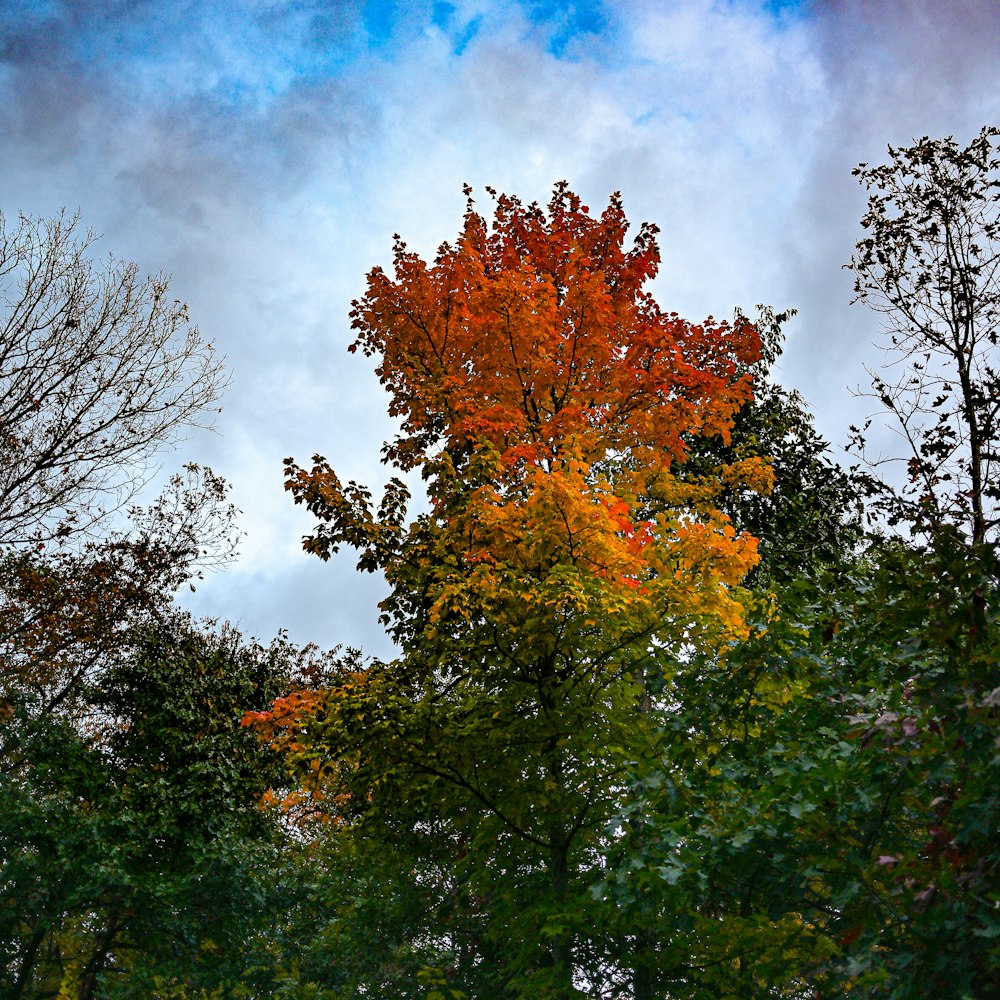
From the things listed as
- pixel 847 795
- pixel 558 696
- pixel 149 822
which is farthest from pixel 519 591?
pixel 149 822

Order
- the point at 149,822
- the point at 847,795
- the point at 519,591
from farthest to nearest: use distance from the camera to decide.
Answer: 1. the point at 149,822
2. the point at 519,591
3. the point at 847,795

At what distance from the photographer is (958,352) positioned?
40.7 feet

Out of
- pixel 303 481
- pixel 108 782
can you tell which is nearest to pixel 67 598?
pixel 108 782

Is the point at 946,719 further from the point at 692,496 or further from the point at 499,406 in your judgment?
the point at 692,496

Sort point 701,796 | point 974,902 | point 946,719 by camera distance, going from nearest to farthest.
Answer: point 974,902
point 946,719
point 701,796

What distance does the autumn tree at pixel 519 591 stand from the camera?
933cm

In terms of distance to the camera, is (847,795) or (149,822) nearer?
(847,795)

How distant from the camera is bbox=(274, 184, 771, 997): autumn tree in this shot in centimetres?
933

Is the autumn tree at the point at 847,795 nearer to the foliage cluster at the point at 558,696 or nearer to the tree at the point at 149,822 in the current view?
the foliage cluster at the point at 558,696

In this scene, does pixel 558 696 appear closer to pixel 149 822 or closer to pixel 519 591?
pixel 519 591

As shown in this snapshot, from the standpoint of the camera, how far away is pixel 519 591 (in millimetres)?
9133

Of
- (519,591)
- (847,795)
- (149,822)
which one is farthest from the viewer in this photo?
(149,822)

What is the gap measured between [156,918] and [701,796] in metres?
13.3

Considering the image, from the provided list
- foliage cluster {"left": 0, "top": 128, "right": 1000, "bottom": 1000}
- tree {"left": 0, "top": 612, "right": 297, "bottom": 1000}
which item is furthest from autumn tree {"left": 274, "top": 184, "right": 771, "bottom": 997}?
tree {"left": 0, "top": 612, "right": 297, "bottom": 1000}
